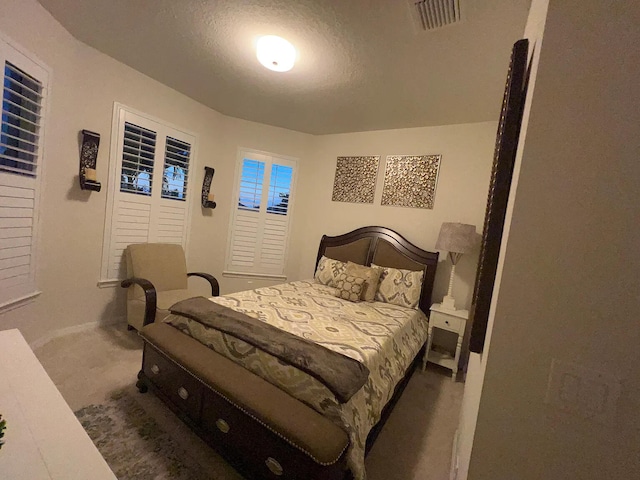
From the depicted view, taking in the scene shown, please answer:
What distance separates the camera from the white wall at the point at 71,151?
2066mm

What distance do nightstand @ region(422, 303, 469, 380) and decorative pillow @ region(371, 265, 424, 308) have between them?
223mm

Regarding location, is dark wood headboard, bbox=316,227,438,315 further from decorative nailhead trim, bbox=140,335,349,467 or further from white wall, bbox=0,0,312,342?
white wall, bbox=0,0,312,342

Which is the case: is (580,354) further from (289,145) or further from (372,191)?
(289,145)

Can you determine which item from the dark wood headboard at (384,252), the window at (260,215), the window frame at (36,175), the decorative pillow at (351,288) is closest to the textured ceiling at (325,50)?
the window frame at (36,175)

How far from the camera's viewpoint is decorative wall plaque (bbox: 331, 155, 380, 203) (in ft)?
11.7

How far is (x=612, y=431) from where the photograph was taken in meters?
0.64

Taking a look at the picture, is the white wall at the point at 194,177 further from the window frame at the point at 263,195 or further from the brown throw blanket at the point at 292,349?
the brown throw blanket at the point at 292,349

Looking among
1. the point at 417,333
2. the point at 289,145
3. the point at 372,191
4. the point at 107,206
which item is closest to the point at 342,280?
the point at 417,333

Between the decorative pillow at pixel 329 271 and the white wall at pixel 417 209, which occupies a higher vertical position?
the white wall at pixel 417 209

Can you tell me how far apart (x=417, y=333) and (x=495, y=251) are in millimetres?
1706

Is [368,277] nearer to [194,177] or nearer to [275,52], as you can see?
[275,52]

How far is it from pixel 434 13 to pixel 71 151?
3050mm

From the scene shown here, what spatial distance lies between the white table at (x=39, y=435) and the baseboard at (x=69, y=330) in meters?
1.56

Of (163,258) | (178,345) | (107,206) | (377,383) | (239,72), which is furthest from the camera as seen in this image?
(163,258)
